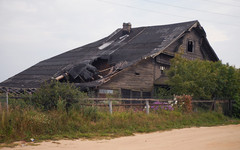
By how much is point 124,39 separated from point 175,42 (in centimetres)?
623

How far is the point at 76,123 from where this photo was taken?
12109 millimetres

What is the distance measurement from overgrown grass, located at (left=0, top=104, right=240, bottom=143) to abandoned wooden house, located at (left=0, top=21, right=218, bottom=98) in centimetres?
695

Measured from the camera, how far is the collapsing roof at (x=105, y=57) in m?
24.3

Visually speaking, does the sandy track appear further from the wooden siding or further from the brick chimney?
→ the brick chimney

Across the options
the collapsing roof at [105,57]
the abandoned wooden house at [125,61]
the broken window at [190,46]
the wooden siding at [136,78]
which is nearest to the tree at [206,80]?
the wooden siding at [136,78]

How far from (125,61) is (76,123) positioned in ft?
44.6

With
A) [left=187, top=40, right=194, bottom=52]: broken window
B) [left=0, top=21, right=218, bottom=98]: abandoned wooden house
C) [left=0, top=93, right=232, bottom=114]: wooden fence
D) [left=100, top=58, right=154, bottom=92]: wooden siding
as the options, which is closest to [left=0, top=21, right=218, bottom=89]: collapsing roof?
[left=0, top=21, right=218, bottom=98]: abandoned wooden house

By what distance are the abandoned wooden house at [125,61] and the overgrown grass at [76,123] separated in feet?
22.8

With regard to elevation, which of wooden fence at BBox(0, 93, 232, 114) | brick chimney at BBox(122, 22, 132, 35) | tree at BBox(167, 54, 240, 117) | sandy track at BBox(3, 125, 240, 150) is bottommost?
sandy track at BBox(3, 125, 240, 150)

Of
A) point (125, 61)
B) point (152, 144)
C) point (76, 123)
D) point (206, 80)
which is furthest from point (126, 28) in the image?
point (152, 144)

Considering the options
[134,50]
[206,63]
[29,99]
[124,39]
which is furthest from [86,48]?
[29,99]

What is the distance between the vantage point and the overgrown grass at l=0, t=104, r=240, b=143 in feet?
34.8

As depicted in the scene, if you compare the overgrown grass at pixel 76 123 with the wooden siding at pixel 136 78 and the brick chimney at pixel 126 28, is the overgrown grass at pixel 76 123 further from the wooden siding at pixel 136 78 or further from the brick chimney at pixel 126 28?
the brick chimney at pixel 126 28

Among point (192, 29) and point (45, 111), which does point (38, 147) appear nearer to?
point (45, 111)
